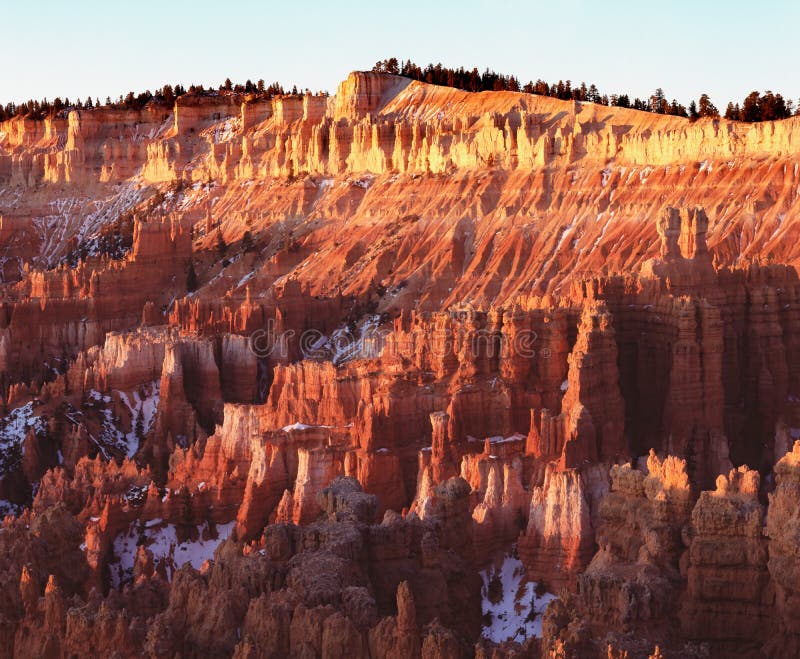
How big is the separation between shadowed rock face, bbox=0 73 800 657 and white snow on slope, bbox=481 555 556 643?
419mm

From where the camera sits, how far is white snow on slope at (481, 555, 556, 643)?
3289cm

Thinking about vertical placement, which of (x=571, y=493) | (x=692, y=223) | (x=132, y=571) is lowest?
(x=132, y=571)

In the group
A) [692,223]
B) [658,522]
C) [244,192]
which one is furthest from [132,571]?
[244,192]

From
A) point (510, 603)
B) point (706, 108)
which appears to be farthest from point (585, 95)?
point (510, 603)

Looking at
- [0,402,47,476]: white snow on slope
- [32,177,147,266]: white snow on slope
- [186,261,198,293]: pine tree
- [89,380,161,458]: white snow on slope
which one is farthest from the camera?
[32,177,147,266]: white snow on slope

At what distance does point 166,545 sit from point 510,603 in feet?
42.7

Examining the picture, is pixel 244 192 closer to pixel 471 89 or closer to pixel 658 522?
pixel 471 89

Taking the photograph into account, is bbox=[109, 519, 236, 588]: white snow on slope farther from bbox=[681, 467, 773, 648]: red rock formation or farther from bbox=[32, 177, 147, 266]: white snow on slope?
bbox=[32, 177, 147, 266]: white snow on slope

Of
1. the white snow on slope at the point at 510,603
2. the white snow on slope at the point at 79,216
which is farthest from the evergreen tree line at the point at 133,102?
the white snow on slope at the point at 510,603

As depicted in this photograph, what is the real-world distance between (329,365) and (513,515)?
12841 mm

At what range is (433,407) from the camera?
142ft

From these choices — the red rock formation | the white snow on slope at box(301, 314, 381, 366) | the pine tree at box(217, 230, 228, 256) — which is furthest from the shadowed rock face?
the pine tree at box(217, 230, 228, 256)

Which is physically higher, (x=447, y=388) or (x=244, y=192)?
(x=244, y=192)

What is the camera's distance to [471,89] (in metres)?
108
